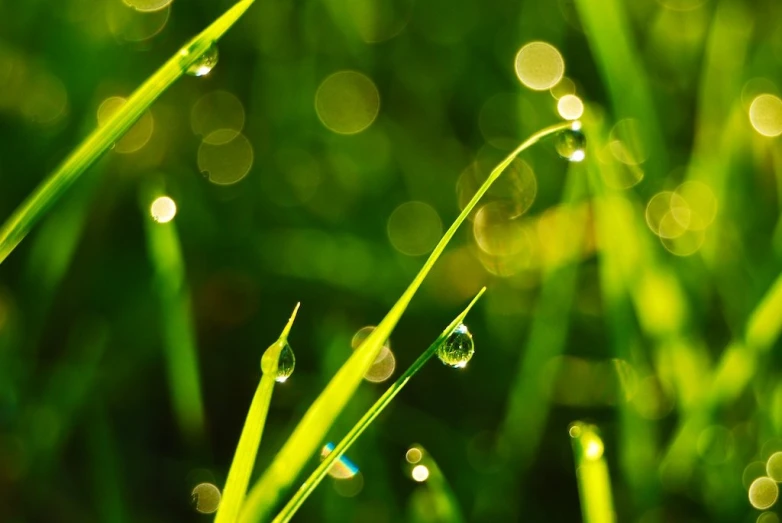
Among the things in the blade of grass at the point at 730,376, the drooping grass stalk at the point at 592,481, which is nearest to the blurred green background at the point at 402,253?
the blade of grass at the point at 730,376

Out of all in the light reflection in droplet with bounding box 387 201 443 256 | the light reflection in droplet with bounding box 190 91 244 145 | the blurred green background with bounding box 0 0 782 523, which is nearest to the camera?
the blurred green background with bounding box 0 0 782 523

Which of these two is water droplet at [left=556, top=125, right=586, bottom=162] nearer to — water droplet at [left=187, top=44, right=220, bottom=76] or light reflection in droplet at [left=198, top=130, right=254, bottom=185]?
water droplet at [left=187, top=44, right=220, bottom=76]

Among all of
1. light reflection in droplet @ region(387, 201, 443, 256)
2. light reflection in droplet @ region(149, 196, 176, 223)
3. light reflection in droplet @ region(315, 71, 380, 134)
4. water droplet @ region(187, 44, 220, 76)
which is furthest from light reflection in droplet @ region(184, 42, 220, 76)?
light reflection in droplet @ region(315, 71, 380, 134)

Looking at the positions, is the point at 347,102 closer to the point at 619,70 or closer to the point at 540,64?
the point at 540,64

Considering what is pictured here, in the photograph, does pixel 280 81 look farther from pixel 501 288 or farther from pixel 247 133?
pixel 501 288

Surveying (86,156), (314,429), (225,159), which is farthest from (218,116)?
(314,429)

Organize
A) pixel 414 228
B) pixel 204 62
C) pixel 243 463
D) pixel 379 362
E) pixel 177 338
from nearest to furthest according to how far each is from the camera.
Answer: pixel 243 463, pixel 204 62, pixel 177 338, pixel 379 362, pixel 414 228
